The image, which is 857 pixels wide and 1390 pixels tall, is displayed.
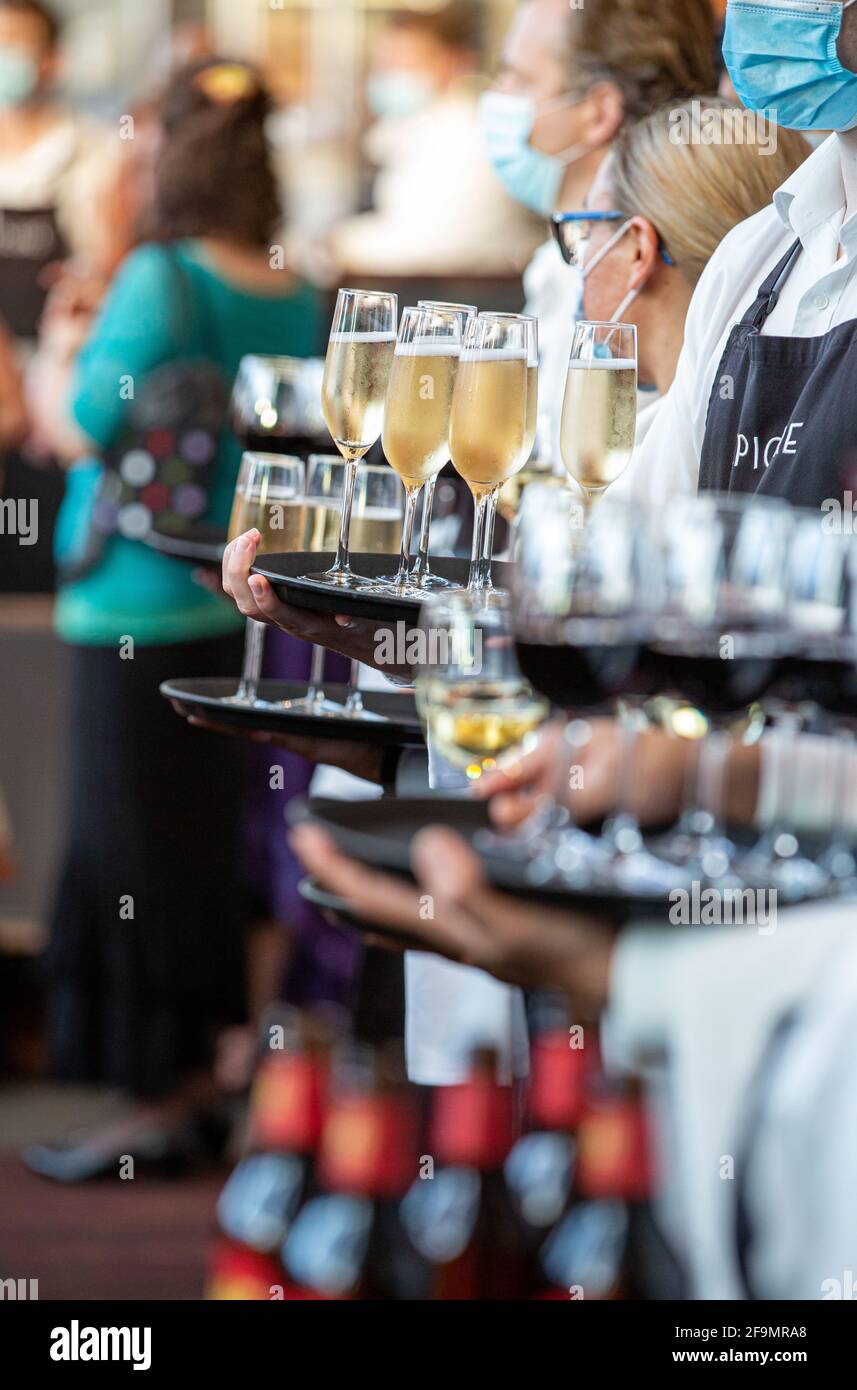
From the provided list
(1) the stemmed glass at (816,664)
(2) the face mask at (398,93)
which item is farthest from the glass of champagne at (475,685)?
(2) the face mask at (398,93)

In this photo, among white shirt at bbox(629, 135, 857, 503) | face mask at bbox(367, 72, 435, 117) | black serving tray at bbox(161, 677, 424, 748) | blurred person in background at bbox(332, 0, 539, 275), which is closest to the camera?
black serving tray at bbox(161, 677, 424, 748)

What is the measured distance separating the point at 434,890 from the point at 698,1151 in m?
0.28

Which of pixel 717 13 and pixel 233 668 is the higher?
pixel 717 13

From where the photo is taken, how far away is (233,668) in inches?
124

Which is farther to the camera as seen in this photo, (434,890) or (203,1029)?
(203,1029)

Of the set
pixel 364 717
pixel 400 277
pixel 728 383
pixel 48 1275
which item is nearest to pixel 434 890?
pixel 364 717

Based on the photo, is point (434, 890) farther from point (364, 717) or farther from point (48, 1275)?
point (48, 1275)

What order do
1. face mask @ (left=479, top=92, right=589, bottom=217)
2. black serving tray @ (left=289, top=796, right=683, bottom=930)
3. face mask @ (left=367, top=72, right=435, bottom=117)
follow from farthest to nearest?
face mask @ (left=367, top=72, right=435, bottom=117), face mask @ (left=479, top=92, right=589, bottom=217), black serving tray @ (left=289, top=796, right=683, bottom=930)

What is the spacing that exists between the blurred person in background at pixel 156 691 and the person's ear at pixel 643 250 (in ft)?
4.11

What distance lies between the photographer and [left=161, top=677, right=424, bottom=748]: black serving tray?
151 cm

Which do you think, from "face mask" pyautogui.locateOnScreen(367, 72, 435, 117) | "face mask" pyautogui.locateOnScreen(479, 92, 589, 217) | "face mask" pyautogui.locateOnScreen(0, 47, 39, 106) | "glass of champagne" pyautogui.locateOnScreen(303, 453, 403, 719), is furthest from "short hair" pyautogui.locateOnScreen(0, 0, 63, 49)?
"glass of champagne" pyautogui.locateOnScreen(303, 453, 403, 719)

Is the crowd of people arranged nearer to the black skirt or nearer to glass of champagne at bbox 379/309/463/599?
the black skirt

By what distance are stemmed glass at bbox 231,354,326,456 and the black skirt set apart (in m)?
0.94

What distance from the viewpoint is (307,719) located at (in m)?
1.52
